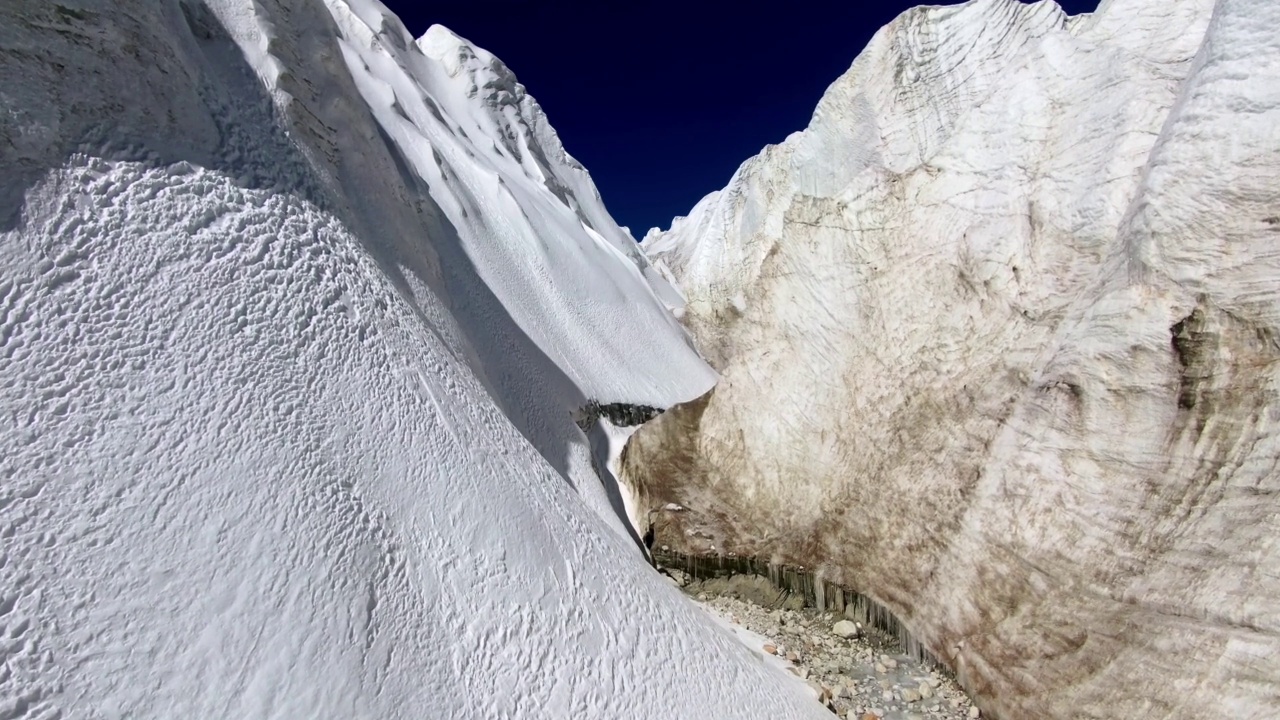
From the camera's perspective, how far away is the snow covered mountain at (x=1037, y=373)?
299 cm

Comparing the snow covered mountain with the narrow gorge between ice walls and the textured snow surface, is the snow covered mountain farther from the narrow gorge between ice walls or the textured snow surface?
the textured snow surface

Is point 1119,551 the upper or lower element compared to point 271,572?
lower

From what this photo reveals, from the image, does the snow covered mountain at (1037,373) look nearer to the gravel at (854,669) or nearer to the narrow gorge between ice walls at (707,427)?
the narrow gorge between ice walls at (707,427)

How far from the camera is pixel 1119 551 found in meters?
3.30

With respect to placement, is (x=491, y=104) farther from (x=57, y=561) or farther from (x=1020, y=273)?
(x=57, y=561)

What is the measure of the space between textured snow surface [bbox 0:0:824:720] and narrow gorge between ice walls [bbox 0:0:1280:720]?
0.5 inches

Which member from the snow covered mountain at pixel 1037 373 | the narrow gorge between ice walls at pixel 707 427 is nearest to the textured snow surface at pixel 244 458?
the narrow gorge between ice walls at pixel 707 427

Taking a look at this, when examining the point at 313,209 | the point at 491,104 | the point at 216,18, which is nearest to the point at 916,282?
the point at 313,209

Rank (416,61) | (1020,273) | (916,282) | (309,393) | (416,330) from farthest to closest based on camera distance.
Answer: (416,61), (916,282), (1020,273), (416,330), (309,393)

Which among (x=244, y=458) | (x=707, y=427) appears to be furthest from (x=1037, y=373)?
(x=244, y=458)

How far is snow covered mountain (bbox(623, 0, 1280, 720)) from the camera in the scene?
118 inches

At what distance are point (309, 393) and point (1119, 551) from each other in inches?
155

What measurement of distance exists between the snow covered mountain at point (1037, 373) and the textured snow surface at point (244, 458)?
4.89 feet

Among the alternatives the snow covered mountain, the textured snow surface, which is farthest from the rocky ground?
the textured snow surface
